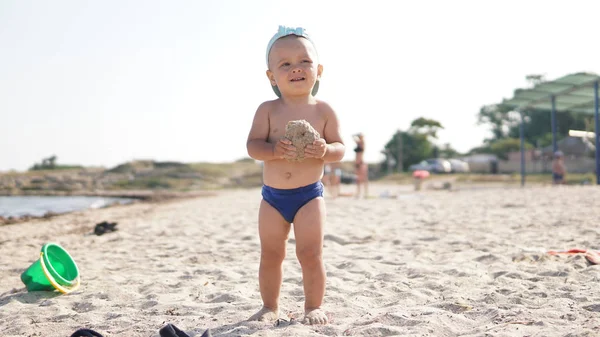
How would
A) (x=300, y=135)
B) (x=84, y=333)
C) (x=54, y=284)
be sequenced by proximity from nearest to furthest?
(x=84, y=333) < (x=300, y=135) < (x=54, y=284)

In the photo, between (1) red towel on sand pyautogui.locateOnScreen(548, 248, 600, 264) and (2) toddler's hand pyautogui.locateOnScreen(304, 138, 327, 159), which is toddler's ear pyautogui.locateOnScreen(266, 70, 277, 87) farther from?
(1) red towel on sand pyautogui.locateOnScreen(548, 248, 600, 264)

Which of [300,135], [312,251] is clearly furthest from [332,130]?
[312,251]

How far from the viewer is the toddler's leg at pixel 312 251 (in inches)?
118

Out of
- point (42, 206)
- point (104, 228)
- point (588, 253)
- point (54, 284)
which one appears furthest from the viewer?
point (42, 206)

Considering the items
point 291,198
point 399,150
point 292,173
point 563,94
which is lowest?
point 291,198

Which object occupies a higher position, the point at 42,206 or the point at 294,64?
the point at 294,64

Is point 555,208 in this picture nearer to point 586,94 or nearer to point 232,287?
point 232,287

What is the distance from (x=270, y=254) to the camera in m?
3.11

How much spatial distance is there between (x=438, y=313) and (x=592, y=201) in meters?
7.85

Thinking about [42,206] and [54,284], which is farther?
[42,206]

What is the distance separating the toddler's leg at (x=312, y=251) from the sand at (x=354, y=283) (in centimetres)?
13

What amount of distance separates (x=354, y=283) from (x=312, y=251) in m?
1.14

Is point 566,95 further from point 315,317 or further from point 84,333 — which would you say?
point 84,333

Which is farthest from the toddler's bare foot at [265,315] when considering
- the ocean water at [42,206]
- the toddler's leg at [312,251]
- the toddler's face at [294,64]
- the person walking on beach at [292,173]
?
the ocean water at [42,206]
